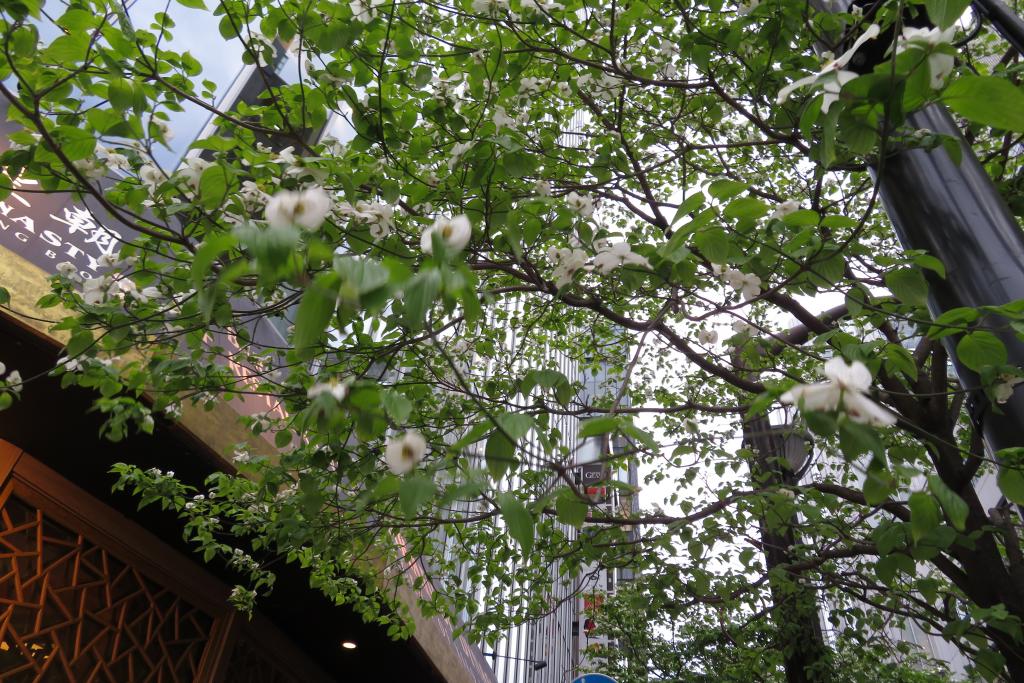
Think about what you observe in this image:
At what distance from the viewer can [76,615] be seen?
5105mm

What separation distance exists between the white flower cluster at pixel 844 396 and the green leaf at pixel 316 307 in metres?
0.77

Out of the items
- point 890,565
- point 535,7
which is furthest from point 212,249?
point 535,7

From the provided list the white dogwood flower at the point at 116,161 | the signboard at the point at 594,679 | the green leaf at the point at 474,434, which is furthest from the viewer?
the signboard at the point at 594,679

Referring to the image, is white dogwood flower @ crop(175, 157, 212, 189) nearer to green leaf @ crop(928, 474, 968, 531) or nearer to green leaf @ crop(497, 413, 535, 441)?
green leaf @ crop(497, 413, 535, 441)

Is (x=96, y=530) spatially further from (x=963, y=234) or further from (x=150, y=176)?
(x=963, y=234)

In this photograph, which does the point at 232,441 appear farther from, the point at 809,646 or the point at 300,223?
the point at 809,646

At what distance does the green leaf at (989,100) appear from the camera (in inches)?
43.2

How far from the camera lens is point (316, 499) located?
90.4 inches

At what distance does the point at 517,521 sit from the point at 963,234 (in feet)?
3.70

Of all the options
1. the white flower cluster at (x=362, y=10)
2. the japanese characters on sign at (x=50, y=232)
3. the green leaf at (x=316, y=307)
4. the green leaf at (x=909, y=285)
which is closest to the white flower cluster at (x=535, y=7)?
the white flower cluster at (x=362, y=10)

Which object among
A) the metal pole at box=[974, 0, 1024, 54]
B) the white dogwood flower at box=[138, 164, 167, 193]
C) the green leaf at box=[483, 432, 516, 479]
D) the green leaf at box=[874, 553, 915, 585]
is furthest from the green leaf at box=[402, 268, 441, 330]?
the white dogwood flower at box=[138, 164, 167, 193]

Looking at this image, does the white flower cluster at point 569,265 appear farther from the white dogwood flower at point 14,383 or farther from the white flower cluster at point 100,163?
the white dogwood flower at point 14,383

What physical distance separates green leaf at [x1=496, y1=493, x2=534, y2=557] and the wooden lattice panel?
5094 millimetres

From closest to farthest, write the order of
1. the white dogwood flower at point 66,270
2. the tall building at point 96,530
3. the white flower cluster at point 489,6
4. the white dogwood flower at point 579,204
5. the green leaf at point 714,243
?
1. the green leaf at point 714,243
2. the white dogwood flower at point 579,204
3. the white flower cluster at point 489,6
4. the white dogwood flower at point 66,270
5. the tall building at point 96,530
